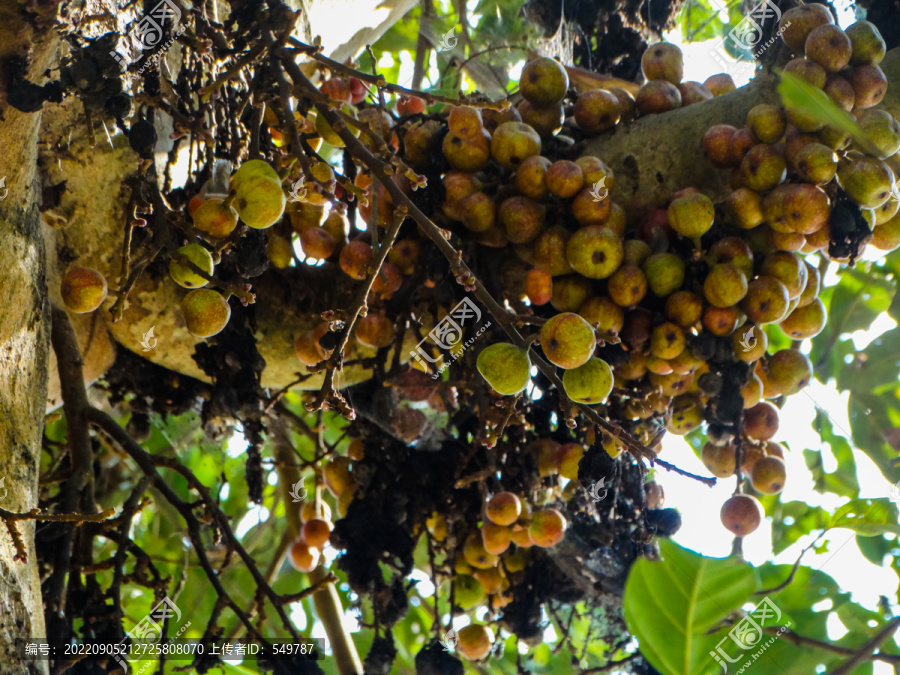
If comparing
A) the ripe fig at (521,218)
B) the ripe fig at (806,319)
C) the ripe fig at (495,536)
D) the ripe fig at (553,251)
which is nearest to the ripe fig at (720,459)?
the ripe fig at (806,319)

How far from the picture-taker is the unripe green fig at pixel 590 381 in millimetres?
1295

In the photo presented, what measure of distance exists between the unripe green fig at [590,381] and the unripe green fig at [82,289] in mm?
838

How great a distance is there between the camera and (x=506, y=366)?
1237 millimetres

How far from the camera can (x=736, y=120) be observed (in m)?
1.69

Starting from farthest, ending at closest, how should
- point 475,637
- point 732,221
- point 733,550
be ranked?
point 733,550, point 475,637, point 732,221

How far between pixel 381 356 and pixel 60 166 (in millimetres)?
757

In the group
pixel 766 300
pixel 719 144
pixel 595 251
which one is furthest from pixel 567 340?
pixel 719 144

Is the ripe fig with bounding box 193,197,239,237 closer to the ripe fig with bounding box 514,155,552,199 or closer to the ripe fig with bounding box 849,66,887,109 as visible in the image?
the ripe fig with bounding box 514,155,552,199

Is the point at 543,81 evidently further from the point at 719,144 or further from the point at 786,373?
the point at 786,373

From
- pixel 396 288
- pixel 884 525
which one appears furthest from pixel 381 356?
pixel 884 525

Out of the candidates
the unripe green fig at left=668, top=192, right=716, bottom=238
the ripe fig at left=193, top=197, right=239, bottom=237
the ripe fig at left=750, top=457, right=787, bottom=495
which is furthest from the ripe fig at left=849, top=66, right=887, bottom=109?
the ripe fig at left=193, top=197, right=239, bottom=237

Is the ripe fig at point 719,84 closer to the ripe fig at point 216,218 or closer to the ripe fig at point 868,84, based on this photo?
the ripe fig at point 868,84

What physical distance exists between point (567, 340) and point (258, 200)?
55cm

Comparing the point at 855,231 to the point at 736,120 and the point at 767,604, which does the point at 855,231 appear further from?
the point at 767,604
